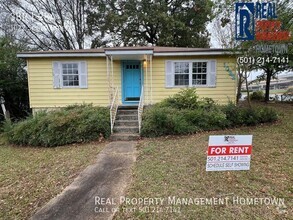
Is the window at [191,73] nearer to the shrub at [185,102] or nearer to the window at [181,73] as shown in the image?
the window at [181,73]

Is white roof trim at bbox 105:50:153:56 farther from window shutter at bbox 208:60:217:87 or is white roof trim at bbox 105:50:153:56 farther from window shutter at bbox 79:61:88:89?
window shutter at bbox 208:60:217:87

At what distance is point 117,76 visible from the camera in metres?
9.46

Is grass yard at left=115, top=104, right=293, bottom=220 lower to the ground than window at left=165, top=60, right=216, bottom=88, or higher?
lower

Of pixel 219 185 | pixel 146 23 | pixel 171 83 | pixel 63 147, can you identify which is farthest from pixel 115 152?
pixel 146 23

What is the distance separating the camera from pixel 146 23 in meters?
16.6

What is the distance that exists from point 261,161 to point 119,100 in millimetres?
6689

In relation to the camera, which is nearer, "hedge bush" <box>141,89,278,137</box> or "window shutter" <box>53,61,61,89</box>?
"hedge bush" <box>141,89,278,137</box>

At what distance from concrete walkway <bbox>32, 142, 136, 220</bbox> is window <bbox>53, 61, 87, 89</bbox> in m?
5.41

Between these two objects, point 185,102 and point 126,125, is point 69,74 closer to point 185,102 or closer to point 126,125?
point 126,125

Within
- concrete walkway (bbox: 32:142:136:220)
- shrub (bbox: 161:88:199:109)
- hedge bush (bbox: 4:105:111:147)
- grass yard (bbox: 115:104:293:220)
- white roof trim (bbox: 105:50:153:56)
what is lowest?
concrete walkway (bbox: 32:142:136:220)

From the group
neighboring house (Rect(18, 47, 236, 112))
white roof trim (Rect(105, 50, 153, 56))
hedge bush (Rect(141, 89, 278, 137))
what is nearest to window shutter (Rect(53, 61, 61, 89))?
neighboring house (Rect(18, 47, 236, 112))

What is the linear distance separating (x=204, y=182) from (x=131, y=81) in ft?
22.8

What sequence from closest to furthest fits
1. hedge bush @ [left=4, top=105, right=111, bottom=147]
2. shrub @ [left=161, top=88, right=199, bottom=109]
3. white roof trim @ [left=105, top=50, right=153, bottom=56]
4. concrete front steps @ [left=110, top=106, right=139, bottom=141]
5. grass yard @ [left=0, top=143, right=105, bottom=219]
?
grass yard @ [left=0, top=143, right=105, bottom=219], hedge bush @ [left=4, top=105, right=111, bottom=147], concrete front steps @ [left=110, top=106, right=139, bottom=141], shrub @ [left=161, top=88, right=199, bottom=109], white roof trim @ [left=105, top=50, right=153, bottom=56]

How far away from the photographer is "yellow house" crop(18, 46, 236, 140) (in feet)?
29.9
